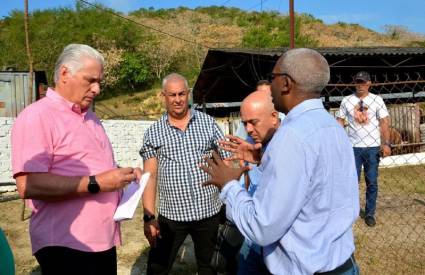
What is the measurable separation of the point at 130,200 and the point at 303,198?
0.90 meters

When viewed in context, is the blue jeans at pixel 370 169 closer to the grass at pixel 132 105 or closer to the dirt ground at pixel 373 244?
the dirt ground at pixel 373 244

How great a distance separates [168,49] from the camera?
32.6 metres

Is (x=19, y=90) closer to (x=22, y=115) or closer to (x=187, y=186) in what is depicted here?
(x=187, y=186)

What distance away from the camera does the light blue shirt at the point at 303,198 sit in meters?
1.39

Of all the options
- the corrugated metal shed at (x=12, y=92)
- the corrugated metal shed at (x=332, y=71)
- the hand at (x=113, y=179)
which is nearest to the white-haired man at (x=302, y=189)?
the hand at (x=113, y=179)

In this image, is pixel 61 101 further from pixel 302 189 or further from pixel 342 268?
pixel 342 268

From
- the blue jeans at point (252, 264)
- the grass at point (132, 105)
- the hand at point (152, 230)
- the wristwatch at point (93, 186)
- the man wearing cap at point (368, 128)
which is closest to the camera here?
the wristwatch at point (93, 186)

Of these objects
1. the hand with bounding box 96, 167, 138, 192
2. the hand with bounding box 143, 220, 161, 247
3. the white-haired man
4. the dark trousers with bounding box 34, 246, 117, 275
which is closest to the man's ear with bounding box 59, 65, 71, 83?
the hand with bounding box 96, 167, 138, 192

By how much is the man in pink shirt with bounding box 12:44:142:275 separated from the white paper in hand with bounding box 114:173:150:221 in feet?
0.22

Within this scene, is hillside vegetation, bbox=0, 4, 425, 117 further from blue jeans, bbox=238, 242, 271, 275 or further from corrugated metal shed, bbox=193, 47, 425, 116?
blue jeans, bbox=238, 242, 271, 275

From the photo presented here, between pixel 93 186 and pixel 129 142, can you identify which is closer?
pixel 93 186

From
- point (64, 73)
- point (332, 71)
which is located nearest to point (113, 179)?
point (64, 73)

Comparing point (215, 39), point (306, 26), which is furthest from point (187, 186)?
point (306, 26)

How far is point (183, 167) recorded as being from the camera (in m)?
2.85
